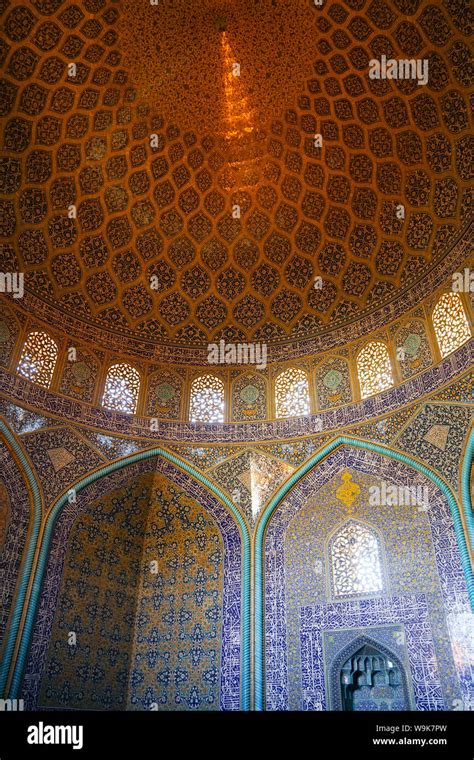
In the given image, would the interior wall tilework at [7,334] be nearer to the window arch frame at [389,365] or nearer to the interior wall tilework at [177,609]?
the interior wall tilework at [177,609]

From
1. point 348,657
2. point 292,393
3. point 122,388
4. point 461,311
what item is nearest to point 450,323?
point 461,311

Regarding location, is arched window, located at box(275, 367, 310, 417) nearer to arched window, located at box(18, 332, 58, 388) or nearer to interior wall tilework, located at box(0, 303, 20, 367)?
arched window, located at box(18, 332, 58, 388)

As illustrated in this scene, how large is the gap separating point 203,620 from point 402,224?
8.47 meters

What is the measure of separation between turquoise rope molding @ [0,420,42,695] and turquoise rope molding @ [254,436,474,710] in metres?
3.81

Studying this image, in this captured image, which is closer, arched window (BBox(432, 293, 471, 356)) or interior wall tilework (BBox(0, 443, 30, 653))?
interior wall tilework (BBox(0, 443, 30, 653))

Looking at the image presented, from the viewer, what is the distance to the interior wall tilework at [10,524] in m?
9.59

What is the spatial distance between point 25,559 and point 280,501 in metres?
4.56

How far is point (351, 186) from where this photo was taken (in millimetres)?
12914

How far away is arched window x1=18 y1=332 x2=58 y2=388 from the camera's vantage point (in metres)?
11.5

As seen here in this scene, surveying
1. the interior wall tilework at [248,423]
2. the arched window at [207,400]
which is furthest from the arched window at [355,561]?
the arched window at [207,400]

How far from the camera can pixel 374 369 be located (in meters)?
12.1

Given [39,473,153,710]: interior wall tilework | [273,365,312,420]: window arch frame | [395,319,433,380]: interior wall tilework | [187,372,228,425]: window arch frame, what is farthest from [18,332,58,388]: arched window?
[395,319,433,380]: interior wall tilework

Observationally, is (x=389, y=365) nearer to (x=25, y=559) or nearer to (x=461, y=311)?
(x=461, y=311)
